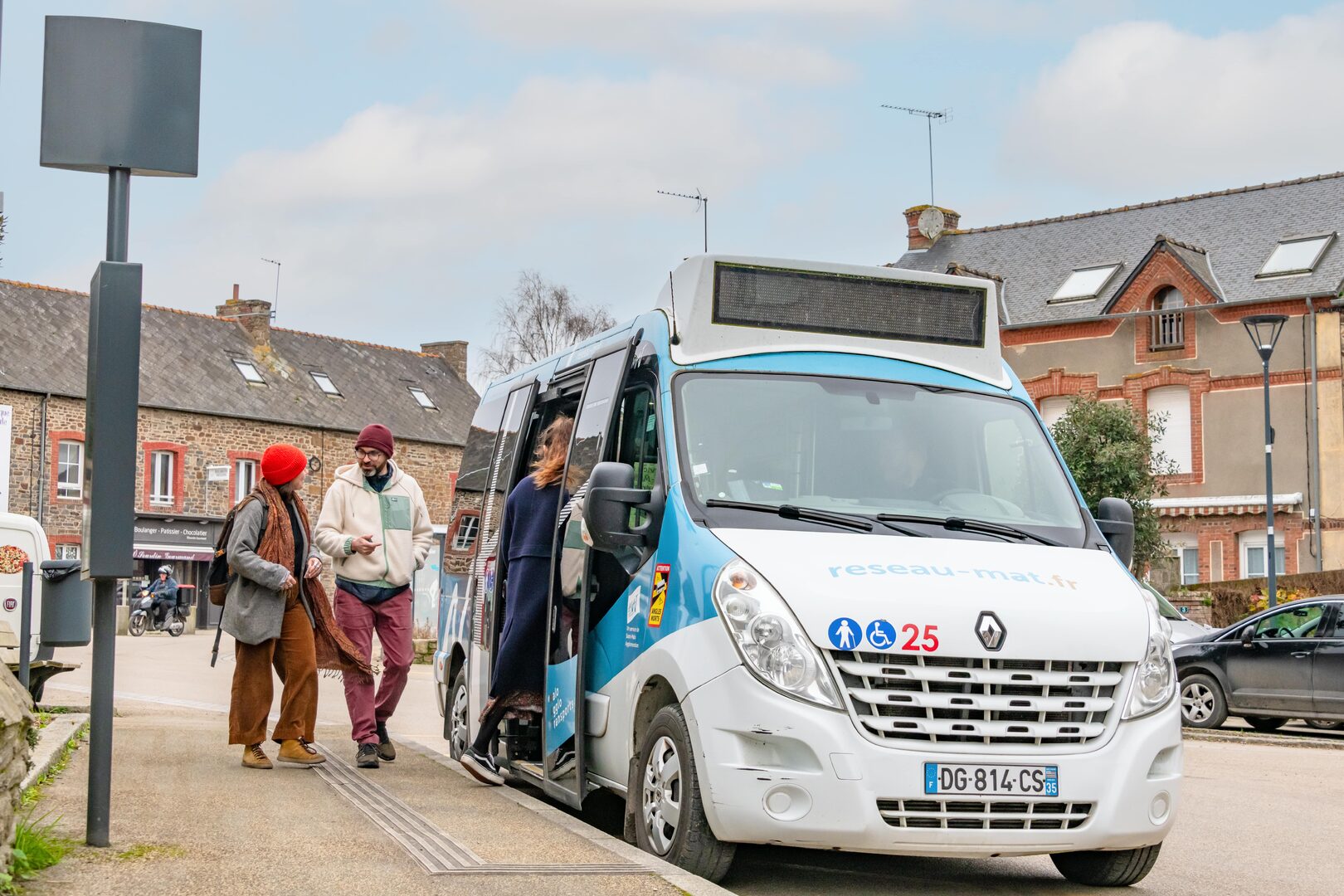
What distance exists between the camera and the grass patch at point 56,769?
7.11 m

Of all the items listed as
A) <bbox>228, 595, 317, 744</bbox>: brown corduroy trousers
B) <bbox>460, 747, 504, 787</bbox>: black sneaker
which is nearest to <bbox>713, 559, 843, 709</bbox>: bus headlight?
<bbox>460, 747, 504, 787</bbox>: black sneaker

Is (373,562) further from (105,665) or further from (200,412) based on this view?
(200,412)

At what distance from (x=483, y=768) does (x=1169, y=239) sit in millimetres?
39280

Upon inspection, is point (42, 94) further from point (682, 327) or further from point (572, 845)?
point (572, 845)

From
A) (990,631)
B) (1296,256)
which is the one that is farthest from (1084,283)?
(990,631)

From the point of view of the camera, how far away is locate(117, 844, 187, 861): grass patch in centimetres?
587

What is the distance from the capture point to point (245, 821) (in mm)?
6895

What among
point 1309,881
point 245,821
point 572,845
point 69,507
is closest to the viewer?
point 572,845

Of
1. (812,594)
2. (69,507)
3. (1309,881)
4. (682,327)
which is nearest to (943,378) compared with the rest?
(682,327)

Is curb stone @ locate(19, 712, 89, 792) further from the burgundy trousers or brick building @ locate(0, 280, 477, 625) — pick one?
brick building @ locate(0, 280, 477, 625)

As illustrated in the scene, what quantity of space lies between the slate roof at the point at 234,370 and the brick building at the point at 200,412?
0.18 feet

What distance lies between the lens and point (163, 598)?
45844 millimetres

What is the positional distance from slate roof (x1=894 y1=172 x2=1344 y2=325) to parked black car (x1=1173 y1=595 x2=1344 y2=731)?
87.6 ft

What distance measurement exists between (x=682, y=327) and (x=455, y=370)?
59631mm
